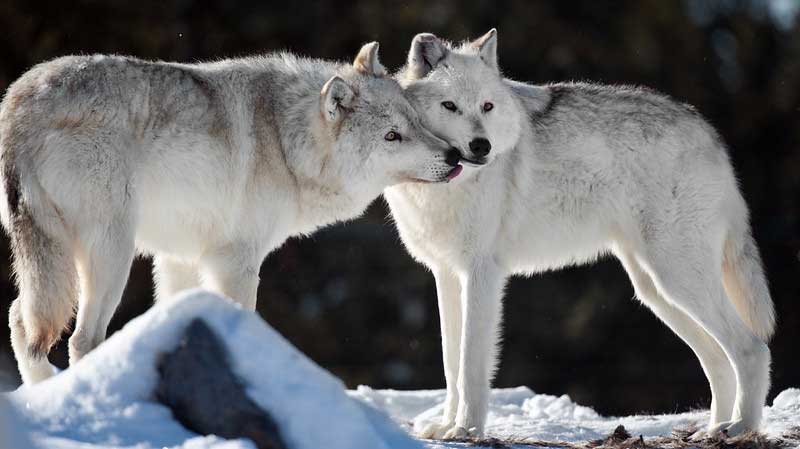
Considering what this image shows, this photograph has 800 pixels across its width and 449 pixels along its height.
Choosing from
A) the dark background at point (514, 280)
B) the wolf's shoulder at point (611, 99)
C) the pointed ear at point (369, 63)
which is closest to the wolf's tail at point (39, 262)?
the pointed ear at point (369, 63)

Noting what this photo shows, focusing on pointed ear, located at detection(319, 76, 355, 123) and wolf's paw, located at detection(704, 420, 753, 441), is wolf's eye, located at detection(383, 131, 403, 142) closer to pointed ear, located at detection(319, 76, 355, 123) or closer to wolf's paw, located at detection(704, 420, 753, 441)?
pointed ear, located at detection(319, 76, 355, 123)

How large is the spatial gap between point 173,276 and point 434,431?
4.67 feet

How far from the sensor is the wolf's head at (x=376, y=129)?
17.0 ft

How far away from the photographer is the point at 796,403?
6.29m

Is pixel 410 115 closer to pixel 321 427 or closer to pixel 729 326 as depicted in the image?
pixel 729 326

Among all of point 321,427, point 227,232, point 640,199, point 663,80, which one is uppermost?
point 663,80

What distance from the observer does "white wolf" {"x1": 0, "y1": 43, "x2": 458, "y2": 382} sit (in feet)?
14.6

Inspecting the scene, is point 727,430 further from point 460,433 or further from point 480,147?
point 480,147

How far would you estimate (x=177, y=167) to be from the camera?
4.82m

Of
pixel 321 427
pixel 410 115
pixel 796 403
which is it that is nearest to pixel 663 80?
pixel 796 403

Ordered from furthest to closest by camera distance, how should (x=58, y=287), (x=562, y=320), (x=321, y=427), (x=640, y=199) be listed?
(x=562, y=320) < (x=640, y=199) < (x=58, y=287) < (x=321, y=427)

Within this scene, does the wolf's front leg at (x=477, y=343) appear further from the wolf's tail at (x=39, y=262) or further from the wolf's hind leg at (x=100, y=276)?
the wolf's tail at (x=39, y=262)

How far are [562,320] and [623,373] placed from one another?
1022 mm

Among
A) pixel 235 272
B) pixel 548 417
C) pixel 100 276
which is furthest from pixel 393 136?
pixel 548 417
